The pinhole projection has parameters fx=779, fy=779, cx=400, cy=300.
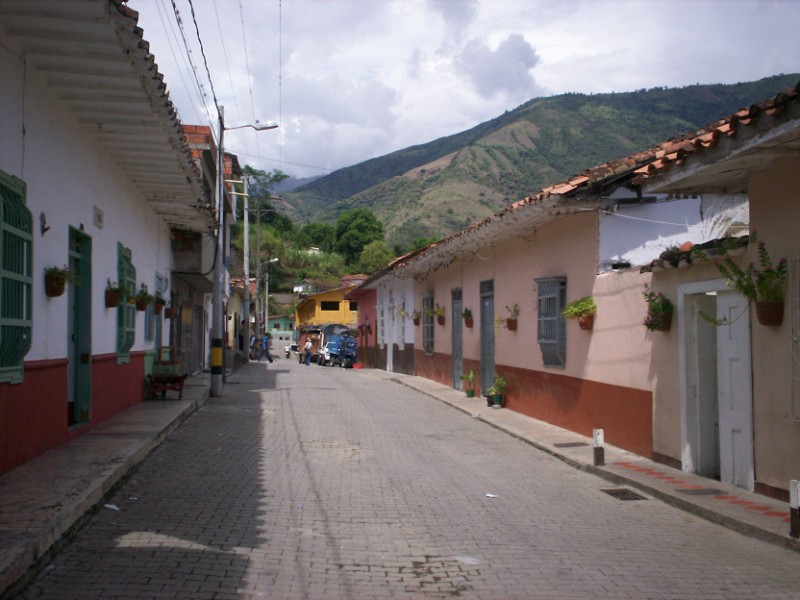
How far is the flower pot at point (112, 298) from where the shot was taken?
11641 mm

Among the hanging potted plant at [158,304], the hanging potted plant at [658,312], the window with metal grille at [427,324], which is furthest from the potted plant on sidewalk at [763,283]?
the window with metal grille at [427,324]

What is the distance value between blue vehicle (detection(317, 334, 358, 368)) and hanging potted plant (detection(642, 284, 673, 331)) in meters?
29.8

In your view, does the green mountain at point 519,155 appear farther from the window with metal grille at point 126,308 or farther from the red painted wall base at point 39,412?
the red painted wall base at point 39,412

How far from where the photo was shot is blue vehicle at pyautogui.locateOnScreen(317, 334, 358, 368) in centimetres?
3928

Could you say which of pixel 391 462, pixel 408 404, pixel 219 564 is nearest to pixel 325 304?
pixel 408 404

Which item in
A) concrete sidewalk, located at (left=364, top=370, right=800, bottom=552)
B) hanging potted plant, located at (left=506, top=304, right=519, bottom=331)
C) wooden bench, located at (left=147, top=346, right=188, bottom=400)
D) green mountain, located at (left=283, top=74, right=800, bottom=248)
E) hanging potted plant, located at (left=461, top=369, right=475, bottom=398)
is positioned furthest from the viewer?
green mountain, located at (left=283, top=74, right=800, bottom=248)

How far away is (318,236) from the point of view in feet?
290

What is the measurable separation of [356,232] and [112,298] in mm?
69414

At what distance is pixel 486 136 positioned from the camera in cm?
10788

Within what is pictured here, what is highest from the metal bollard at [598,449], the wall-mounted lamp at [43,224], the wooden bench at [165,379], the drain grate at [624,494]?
the wall-mounted lamp at [43,224]

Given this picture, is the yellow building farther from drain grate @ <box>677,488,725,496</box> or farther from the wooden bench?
drain grate @ <box>677,488,725,496</box>

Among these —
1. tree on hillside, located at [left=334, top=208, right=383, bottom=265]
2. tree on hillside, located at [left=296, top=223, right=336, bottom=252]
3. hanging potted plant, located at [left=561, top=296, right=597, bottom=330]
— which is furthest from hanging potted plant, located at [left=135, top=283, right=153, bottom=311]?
tree on hillside, located at [left=296, top=223, right=336, bottom=252]

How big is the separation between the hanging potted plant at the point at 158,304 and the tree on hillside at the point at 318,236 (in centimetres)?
6844

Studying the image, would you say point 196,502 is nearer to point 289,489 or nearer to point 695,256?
point 289,489
